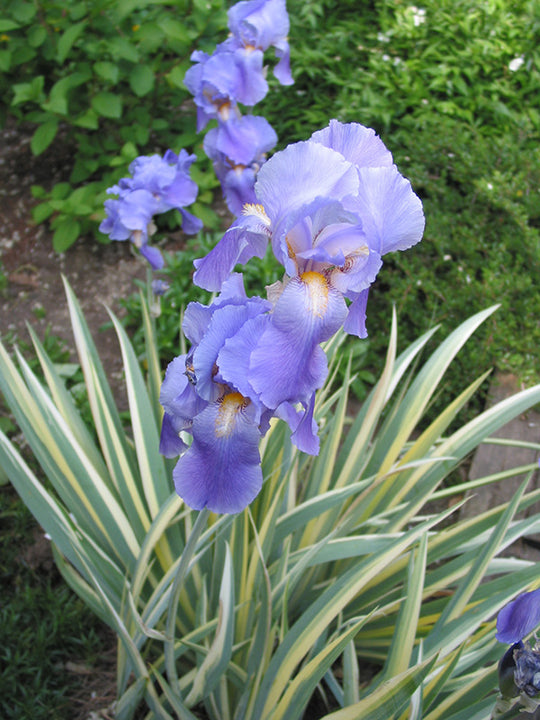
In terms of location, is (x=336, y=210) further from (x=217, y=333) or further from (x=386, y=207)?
(x=217, y=333)

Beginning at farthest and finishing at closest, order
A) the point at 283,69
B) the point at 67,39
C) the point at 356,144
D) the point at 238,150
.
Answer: the point at 67,39
the point at 283,69
the point at 238,150
the point at 356,144

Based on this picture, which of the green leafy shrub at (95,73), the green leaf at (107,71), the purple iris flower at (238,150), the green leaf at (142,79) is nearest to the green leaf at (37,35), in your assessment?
Answer: the green leafy shrub at (95,73)

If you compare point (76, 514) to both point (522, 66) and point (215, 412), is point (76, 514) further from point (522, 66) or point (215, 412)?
point (522, 66)

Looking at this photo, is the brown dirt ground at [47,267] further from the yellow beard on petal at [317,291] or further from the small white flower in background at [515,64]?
the small white flower in background at [515,64]

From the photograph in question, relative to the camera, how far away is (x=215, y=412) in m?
0.87

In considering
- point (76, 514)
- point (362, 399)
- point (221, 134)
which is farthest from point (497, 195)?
point (76, 514)

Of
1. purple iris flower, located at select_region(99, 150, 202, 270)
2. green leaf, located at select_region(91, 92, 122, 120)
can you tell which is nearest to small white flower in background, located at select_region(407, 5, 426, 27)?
green leaf, located at select_region(91, 92, 122, 120)

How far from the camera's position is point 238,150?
1998mm

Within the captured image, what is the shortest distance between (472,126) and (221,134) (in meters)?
1.84

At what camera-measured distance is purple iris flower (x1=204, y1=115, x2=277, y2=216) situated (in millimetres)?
1995

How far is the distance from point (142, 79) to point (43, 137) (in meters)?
0.52

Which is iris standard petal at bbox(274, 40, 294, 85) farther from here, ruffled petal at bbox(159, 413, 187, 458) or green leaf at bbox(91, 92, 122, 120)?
ruffled petal at bbox(159, 413, 187, 458)

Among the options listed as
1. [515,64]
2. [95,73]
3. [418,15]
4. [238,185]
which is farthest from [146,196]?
[418,15]

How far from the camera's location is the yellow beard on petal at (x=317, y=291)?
81 cm
